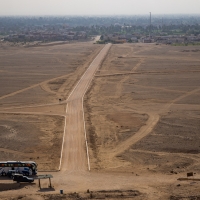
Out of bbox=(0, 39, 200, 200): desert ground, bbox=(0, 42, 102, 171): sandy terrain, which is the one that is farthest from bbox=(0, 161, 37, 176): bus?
bbox=(0, 42, 102, 171): sandy terrain

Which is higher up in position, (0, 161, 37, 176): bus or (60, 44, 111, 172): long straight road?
(0, 161, 37, 176): bus

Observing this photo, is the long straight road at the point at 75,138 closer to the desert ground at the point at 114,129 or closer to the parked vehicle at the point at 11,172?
the desert ground at the point at 114,129

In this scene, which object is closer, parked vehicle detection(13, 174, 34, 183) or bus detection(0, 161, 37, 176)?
parked vehicle detection(13, 174, 34, 183)

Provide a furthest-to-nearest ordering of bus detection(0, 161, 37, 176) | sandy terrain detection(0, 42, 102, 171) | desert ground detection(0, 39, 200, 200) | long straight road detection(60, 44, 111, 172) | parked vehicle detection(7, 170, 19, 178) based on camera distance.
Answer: sandy terrain detection(0, 42, 102, 171) → long straight road detection(60, 44, 111, 172) → bus detection(0, 161, 37, 176) → parked vehicle detection(7, 170, 19, 178) → desert ground detection(0, 39, 200, 200)

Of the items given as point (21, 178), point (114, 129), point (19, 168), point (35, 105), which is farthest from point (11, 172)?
point (35, 105)

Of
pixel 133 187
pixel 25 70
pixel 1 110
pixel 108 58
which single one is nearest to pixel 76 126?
pixel 1 110

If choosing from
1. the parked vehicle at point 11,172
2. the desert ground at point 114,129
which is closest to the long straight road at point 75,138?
the desert ground at point 114,129

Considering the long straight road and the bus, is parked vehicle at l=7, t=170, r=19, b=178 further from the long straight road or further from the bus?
the long straight road
